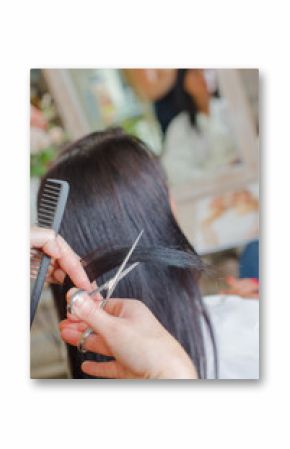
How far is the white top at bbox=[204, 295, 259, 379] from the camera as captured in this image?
4.73 feet

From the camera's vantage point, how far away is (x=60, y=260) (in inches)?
56.2

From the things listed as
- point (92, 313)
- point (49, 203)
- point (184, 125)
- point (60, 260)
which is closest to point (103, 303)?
point (92, 313)

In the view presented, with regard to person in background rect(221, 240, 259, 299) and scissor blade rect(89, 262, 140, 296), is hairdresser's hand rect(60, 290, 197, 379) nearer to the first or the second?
scissor blade rect(89, 262, 140, 296)

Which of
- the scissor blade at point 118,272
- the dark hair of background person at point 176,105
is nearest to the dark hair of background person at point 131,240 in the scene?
the scissor blade at point 118,272

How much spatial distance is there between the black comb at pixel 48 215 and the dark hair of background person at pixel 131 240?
0.02 metres

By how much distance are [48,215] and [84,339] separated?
289 mm

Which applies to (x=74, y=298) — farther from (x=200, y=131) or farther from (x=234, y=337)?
(x=200, y=131)

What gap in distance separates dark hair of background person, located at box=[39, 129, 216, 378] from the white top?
22 millimetres

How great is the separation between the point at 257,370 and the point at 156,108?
25.5 inches

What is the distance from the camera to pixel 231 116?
1496 millimetres

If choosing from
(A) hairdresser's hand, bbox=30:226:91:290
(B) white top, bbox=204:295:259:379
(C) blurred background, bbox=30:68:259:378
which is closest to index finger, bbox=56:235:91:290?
(A) hairdresser's hand, bbox=30:226:91:290
